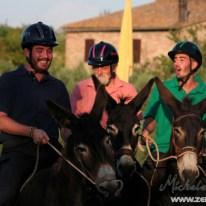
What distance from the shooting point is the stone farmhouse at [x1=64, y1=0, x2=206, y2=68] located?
5731cm

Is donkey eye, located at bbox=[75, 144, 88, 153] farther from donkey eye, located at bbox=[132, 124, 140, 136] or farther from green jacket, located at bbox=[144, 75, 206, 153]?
green jacket, located at bbox=[144, 75, 206, 153]

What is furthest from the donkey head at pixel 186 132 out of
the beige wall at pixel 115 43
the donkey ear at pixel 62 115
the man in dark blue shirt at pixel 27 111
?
the beige wall at pixel 115 43

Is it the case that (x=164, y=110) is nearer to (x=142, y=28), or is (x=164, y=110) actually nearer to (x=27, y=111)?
(x=27, y=111)

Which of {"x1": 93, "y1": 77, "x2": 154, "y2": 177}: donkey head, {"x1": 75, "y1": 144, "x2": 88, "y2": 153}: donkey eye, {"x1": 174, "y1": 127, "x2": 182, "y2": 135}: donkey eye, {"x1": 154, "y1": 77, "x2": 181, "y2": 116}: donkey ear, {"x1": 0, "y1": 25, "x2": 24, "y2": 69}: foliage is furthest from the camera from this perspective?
{"x1": 0, "y1": 25, "x2": 24, "y2": 69}: foliage

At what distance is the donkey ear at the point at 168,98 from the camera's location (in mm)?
8234

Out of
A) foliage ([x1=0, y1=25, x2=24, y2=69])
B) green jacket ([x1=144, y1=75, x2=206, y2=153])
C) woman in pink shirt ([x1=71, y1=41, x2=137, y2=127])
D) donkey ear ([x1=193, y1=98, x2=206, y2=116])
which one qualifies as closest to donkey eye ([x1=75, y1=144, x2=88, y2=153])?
donkey ear ([x1=193, y1=98, x2=206, y2=116])

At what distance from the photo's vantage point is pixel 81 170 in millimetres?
6988

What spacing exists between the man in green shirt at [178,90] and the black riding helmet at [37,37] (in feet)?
5.12

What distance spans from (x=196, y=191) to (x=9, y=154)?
2.18m

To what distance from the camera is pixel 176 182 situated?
8.23 metres

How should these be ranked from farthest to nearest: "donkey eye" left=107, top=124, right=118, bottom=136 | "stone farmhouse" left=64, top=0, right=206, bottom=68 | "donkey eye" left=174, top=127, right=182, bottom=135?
"stone farmhouse" left=64, top=0, right=206, bottom=68 < "donkey eye" left=107, top=124, right=118, bottom=136 < "donkey eye" left=174, top=127, right=182, bottom=135

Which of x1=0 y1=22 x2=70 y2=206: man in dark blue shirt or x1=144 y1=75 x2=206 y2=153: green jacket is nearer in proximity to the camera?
x1=0 y1=22 x2=70 y2=206: man in dark blue shirt

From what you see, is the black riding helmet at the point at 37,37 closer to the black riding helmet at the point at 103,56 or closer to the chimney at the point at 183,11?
the black riding helmet at the point at 103,56

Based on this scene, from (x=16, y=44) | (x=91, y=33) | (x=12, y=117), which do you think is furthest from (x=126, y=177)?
(x=16, y=44)
